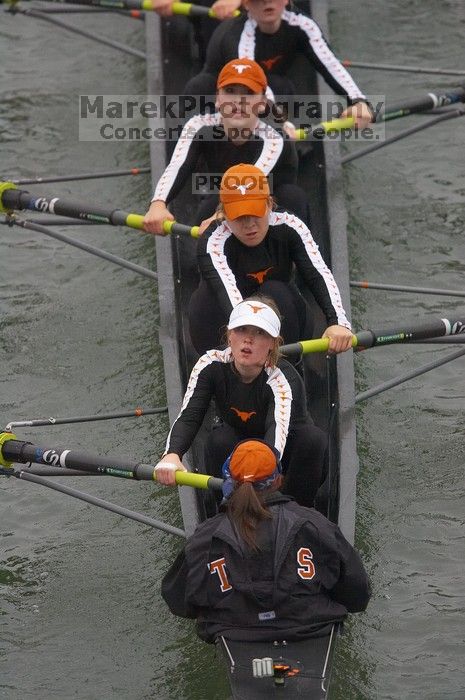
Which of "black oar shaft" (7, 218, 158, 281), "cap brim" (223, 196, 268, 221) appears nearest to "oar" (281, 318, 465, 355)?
"cap brim" (223, 196, 268, 221)

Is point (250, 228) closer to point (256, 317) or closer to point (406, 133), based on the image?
point (256, 317)

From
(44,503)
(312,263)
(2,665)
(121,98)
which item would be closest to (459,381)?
Result: (312,263)

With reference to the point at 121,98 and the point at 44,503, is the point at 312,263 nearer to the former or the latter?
the point at 44,503

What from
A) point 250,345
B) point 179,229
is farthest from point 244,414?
point 179,229

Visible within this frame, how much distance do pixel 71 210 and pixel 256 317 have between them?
2102 mm

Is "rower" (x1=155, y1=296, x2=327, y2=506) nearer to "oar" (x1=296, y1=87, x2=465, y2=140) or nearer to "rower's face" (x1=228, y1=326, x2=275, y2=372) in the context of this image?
"rower's face" (x1=228, y1=326, x2=275, y2=372)

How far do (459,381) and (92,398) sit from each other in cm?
205

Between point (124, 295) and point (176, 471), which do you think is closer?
point (176, 471)

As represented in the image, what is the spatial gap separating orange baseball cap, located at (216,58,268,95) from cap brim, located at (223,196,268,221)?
2.77ft

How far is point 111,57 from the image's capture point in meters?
12.2

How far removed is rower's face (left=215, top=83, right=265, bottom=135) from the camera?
754cm

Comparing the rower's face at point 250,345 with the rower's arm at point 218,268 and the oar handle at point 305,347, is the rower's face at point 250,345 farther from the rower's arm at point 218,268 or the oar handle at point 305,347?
the rower's arm at point 218,268

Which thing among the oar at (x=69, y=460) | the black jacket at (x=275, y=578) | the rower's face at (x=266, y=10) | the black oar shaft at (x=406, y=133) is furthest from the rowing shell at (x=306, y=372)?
the rower's face at (x=266, y=10)

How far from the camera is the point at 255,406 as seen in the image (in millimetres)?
6527
